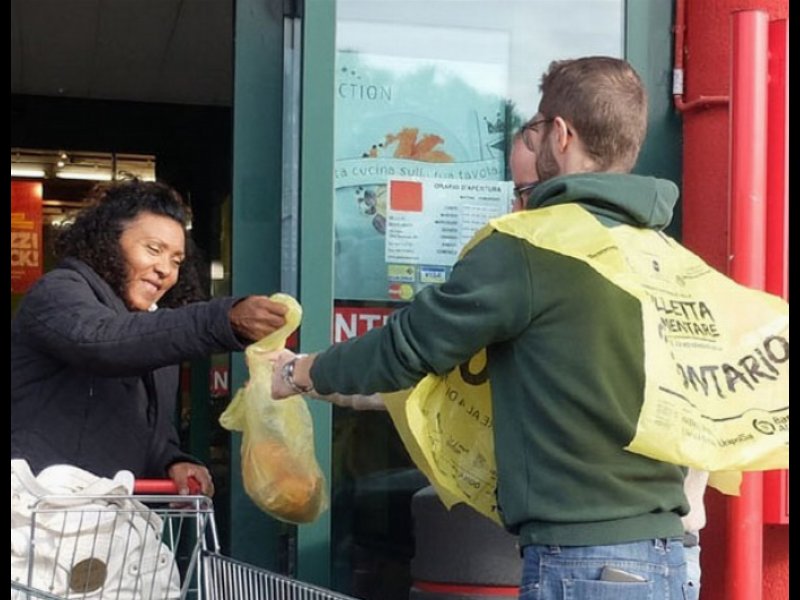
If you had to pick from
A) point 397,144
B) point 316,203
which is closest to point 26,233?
point 397,144

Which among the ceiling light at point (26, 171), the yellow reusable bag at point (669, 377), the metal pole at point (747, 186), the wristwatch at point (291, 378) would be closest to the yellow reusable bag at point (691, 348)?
the yellow reusable bag at point (669, 377)

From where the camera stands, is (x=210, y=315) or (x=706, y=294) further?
(x=210, y=315)

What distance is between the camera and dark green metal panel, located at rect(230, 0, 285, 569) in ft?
12.7

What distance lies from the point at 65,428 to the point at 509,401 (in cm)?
114

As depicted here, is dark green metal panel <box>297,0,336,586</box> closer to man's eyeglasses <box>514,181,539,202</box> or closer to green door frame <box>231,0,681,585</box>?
green door frame <box>231,0,681,585</box>

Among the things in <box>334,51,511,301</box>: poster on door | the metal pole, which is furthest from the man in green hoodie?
<box>334,51,511,301</box>: poster on door

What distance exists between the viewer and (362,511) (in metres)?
3.94

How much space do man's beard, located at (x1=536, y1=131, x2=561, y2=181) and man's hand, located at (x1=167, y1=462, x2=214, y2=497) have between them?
1083mm

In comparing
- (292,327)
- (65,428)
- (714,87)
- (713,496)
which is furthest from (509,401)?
(714,87)

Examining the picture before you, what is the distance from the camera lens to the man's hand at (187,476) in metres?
2.98

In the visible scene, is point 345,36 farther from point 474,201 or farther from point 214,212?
point 214,212

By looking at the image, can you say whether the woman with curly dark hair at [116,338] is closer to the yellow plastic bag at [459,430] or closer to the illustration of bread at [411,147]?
the yellow plastic bag at [459,430]

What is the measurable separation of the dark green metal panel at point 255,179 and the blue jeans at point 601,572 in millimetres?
1723

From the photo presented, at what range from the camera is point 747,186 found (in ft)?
11.3
